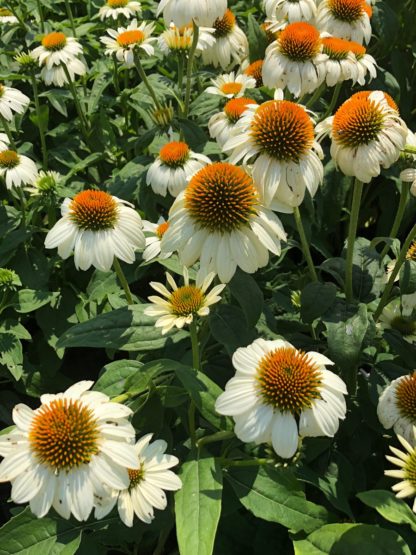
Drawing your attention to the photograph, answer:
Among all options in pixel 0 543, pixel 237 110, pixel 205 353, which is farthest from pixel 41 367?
pixel 237 110

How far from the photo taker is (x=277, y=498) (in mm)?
1436

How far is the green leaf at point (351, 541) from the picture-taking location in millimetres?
1364

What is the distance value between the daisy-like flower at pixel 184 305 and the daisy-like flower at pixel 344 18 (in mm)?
1303

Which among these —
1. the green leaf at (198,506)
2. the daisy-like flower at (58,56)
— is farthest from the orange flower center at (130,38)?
the green leaf at (198,506)

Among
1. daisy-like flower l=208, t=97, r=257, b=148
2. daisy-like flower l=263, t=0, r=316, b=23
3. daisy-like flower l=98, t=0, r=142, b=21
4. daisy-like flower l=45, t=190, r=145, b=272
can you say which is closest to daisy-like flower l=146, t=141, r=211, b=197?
daisy-like flower l=208, t=97, r=257, b=148

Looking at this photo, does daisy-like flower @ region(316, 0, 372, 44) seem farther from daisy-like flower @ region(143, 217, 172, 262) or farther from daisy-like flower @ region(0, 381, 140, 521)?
daisy-like flower @ region(0, 381, 140, 521)

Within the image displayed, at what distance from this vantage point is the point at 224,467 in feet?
4.90

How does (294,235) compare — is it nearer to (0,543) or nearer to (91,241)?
(91,241)

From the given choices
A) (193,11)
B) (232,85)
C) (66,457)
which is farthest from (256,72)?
(66,457)

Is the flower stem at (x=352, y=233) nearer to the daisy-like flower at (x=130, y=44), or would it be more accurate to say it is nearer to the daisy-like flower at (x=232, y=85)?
the daisy-like flower at (x=232, y=85)

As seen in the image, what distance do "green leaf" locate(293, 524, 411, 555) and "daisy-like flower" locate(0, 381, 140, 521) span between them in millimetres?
493

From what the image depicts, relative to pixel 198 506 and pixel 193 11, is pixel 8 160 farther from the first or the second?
pixel 198 506

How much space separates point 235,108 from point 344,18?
0.57m

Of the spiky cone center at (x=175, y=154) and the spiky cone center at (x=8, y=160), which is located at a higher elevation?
the spiky cone center at (x=175, y=154)
